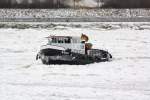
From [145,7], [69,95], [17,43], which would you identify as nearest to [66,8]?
[145,7]

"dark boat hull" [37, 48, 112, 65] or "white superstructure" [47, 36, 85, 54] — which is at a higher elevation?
"white superstructure" [47, 36, 85, 54]

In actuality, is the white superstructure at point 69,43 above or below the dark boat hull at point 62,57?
above

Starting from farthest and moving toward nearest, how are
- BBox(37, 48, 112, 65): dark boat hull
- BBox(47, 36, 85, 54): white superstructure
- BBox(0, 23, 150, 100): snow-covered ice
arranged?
BBox(47, 36, 85, 54): white superstructure → BBox(37, 48, 112, 65): dark boat hull → BBox(0, 23, 150, 100): snow-covered ice

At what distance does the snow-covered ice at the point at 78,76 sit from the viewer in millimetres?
16938

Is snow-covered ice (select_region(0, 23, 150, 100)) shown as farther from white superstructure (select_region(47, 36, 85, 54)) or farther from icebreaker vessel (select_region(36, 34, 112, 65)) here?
white superstructure (select_region(47, 36, 85, 54))

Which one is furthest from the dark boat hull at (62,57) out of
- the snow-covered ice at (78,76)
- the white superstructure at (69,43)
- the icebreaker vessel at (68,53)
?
the white superstructure at (69,43)

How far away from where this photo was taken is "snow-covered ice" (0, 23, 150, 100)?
16938mm

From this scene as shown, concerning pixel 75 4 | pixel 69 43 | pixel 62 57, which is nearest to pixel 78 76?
pixel 62 57

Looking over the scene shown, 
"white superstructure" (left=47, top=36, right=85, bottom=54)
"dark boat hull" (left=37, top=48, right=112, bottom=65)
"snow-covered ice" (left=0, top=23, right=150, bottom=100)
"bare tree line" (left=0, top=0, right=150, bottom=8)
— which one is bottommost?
"snow-covered ice" (left=0, top=23, right=150, bottom=100)

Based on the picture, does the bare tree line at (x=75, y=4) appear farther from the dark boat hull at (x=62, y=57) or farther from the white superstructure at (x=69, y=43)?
the dark boat hull at (x=62, y=57)

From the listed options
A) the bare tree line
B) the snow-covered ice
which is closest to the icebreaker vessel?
the snow-covered ice

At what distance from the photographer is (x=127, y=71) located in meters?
20.9

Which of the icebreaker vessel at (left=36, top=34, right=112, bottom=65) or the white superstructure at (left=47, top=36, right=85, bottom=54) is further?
the white superstructure at (left=47, top=36, right=85, bottom=54)

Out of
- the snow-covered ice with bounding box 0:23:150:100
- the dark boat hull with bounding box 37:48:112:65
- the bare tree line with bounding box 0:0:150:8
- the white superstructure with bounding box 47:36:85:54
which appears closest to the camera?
the snow-covered ice with bounding box 0:23:150:100
